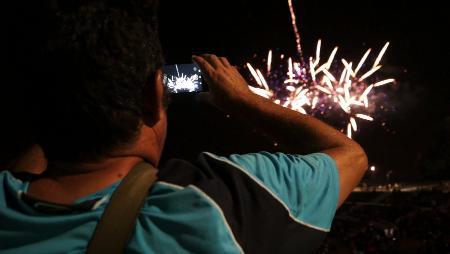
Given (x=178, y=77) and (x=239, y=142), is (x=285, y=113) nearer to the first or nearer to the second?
(x=178, y=77)

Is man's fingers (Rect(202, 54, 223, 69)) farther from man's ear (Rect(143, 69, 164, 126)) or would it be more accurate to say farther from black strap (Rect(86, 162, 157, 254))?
black strap (Rect(86, 162, 157, 254))

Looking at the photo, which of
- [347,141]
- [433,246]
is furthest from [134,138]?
[433,246]

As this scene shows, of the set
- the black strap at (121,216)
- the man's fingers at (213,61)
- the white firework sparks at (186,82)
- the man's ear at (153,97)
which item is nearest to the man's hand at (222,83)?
the man's fingers at (213,61)

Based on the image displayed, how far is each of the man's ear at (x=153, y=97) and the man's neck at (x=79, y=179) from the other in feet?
0.36

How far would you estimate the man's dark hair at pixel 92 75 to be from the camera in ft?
3.47

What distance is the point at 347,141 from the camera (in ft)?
4.45

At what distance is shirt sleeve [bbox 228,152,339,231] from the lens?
1160 millimetres

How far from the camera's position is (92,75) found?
1.06 metres

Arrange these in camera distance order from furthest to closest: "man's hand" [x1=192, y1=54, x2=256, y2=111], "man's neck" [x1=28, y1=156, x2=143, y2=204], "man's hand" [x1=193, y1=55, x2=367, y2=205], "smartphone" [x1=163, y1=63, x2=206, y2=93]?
"smartphone" [x1=163, y1=63, x2=206, y2=93], "man's hand" [x1=192, y1=54, x2=256, y2=111], "man's hand" [x1=193, y1=55, x2=367, y2=205], "man's neck" [x1=28, y1=156, x2=143, y2=204]

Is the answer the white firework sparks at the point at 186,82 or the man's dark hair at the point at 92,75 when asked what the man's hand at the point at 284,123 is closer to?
the white firework sparks at the point at 186,82

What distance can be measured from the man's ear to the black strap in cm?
16

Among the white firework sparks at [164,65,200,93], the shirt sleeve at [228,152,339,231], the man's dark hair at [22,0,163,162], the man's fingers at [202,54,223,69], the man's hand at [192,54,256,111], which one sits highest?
the man's dark hair at [22,0,163,162]

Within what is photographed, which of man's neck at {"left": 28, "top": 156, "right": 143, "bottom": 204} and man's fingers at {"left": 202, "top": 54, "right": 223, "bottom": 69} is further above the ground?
man's fingers at {"left": 202, "top": 54, "right": 223, "bottom": 69}

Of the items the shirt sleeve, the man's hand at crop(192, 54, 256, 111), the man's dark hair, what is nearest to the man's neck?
the man's dark hair
